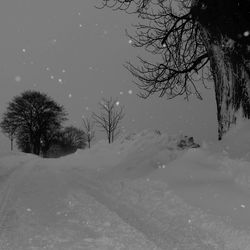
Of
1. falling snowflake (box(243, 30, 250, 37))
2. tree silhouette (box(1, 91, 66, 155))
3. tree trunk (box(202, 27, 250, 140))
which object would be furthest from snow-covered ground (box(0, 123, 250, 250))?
tree silhouette (box(1, 91, 66, 155))

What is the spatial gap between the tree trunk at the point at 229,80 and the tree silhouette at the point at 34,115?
4300 centimetres

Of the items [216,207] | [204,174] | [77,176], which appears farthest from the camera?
[77,176]

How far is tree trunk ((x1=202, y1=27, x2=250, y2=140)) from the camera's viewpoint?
8.66 meters

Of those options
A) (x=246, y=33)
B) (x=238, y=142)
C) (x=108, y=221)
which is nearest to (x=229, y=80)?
(x=246, y=33)

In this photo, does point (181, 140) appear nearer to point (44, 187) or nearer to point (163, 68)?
point (163, 68)

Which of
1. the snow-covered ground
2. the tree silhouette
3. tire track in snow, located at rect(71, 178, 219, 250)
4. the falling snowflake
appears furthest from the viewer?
the tree silhouette

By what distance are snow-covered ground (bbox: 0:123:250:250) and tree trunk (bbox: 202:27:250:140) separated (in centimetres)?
44

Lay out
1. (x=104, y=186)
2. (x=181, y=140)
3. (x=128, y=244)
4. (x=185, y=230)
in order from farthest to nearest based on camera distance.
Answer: (x=181, y=140) < (x=104, y=186) < (x=185, y=230) < (x=128, y=244)

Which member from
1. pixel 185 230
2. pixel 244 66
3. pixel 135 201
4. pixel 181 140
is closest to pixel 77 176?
pixel 181 140

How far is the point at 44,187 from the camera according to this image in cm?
893

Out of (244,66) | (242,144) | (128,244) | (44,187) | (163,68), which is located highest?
(163,68)

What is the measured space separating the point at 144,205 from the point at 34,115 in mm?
45420

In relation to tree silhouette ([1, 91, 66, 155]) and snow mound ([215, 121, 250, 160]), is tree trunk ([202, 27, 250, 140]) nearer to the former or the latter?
snow mound ([215, 121, 250, 160])

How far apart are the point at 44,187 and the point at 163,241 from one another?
4.66m
